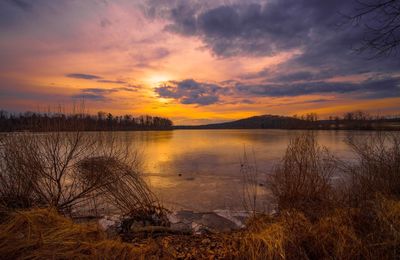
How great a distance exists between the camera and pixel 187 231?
4.28 meters

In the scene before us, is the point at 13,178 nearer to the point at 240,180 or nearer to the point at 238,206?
the point at 238,206

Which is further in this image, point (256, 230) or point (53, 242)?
point (256, 230)

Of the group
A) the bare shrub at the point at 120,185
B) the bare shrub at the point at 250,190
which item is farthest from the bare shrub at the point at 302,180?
the bare shrub at the point at 120,185

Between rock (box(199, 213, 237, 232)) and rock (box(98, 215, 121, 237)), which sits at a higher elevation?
rock (box(98, 215, 121, 237))

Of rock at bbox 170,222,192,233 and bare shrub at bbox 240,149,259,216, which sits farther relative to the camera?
bare shrub at bbox 240,149,259,216

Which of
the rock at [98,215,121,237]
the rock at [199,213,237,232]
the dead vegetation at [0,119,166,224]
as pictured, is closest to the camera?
the rock at [98,215,121,237]

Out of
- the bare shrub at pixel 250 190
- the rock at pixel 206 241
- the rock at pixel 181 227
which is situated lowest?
the bare shrub at pixel 250 190

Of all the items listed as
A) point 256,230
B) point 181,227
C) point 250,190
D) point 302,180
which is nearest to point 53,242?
point 181,227

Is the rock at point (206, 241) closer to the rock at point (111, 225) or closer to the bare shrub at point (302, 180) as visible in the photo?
the rock at point (111, 225)

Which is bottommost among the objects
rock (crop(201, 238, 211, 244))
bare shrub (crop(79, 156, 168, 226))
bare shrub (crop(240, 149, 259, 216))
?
bare shrub (crop(240, 149, 259, 216))

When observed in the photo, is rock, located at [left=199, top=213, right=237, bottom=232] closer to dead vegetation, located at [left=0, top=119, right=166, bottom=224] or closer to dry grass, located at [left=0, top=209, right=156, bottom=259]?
dead vegetation, located at [left=0, top=119, right=166, bottom=224]

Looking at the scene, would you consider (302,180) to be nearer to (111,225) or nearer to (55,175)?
(111,225)

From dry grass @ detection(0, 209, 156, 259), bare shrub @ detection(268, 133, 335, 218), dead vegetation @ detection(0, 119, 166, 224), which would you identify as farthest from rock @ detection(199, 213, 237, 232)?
dry grass @ detection(0, 209, 156, 259)

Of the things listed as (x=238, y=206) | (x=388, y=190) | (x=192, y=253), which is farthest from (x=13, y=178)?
(x=388, y=190)
